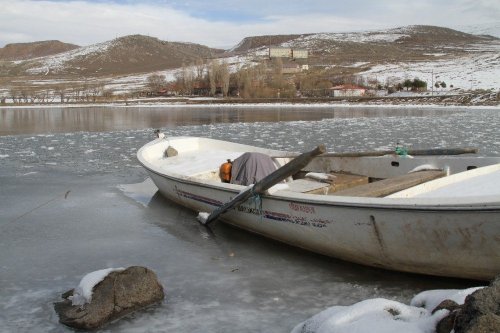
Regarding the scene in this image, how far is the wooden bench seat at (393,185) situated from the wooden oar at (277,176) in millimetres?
925

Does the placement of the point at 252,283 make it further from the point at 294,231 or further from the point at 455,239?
the point at 455,239

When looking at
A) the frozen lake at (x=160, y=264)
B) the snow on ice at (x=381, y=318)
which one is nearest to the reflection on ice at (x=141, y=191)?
the frozen lake at (x=160, y=264)

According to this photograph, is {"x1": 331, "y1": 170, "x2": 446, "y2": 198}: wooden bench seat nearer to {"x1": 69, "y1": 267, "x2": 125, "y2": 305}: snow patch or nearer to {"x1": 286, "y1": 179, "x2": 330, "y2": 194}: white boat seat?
{"x1": 286, "y1": 179, "x2": 330, "y2": 194}: white boat seat

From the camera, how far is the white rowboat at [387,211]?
17.8 ft

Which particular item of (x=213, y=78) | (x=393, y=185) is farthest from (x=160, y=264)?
(x=213, y=78)

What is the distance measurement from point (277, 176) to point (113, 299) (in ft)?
8.93

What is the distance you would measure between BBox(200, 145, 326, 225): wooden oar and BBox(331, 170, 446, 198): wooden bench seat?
0.93 metres

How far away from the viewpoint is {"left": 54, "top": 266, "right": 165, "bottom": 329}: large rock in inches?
201

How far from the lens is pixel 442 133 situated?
71.7 ft

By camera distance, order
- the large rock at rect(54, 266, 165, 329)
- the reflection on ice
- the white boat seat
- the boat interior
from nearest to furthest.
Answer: the large rock at rect(54, 266, 165, 329)
the boat interior
the white boat seat
the reflection on ice

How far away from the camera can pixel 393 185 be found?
285 inches

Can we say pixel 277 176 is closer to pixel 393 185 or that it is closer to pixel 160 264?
pixel 393 185

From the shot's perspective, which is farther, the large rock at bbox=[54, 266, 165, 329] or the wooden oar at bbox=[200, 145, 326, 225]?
the wooden oar at bbox=[200, 145, 326, 225]

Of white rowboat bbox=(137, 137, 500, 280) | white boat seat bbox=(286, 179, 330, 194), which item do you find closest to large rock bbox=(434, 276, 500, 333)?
white rowboat bbox=(137, 137, 500, 280)
